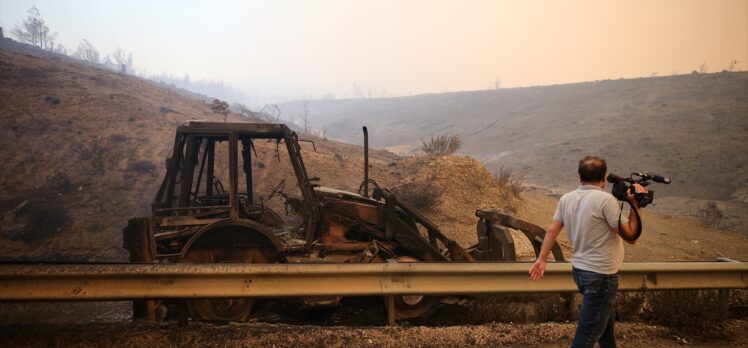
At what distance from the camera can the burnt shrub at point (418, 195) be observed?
1223 cm

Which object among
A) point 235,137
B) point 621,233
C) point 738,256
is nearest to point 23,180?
point 235,137

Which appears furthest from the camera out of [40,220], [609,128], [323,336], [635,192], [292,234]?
[609,128]

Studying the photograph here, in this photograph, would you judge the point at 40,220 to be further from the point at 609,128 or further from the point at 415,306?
the point at 609,128

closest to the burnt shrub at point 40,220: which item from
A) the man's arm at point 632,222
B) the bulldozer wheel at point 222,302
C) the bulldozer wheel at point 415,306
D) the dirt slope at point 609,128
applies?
the bulldozer wheel at point 222,302

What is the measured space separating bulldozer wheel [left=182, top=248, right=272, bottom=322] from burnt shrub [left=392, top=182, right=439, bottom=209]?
7174 millimetres

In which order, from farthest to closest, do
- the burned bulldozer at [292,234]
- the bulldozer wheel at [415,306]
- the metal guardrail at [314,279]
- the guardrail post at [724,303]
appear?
the bulldozer wheel at [415,306]
the burned bulldozer at [292,234]
the guardrail post at [724,303]
the metal guardrail at [314,279]

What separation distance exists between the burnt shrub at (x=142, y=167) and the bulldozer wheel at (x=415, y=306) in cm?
1159

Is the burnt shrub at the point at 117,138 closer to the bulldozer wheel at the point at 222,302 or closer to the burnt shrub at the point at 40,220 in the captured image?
the burnt shrub at the point at 40,220

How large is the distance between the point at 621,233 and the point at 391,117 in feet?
213

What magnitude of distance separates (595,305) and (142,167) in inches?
566

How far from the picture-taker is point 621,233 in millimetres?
2934

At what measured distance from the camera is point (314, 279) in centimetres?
364

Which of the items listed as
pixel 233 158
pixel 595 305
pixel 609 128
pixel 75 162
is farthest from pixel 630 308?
pixel 609 128

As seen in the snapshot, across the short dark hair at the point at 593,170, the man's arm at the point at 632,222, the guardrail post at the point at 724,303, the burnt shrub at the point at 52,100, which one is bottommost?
the guardrail post at the point at 724,303
